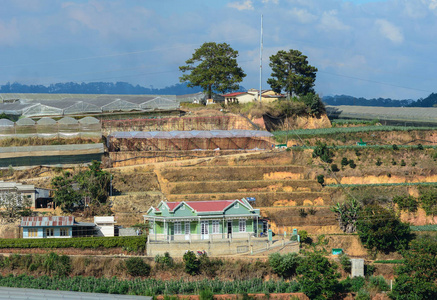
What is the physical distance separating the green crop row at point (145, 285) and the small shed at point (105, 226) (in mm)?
6333

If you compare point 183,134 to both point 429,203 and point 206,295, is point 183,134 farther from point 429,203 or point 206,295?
point 206,295

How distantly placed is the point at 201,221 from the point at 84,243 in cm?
889

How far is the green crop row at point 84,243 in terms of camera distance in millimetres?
57219

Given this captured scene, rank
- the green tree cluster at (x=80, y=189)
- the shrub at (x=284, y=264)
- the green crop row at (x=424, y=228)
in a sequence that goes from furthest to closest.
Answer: the green crop row at (x=424, y=228)
the green tree cluster at (x=80, y=189)
the shrub at (x=284, y=264)

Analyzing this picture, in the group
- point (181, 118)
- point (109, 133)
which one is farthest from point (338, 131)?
point (109, 133)

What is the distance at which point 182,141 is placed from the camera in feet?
250

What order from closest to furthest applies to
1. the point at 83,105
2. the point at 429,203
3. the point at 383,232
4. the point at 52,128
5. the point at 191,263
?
the point at 191,263, the point at 383,232, the point at 429,203, the point at 52,128, the point at 83,105

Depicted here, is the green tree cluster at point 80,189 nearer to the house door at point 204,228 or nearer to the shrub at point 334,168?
the house door at point 204,228

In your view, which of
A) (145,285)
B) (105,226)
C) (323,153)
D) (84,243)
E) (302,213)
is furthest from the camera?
(323,153)

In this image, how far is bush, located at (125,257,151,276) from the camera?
5556cm

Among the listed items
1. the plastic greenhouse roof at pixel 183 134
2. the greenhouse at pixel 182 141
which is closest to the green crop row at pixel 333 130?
the plastic greenhouse roof at pixel 183 134

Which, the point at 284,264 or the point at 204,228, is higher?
the point at 204,228

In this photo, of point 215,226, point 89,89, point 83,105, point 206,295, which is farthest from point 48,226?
point 89,89

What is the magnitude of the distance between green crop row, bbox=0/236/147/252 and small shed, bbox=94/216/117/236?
290 cm
